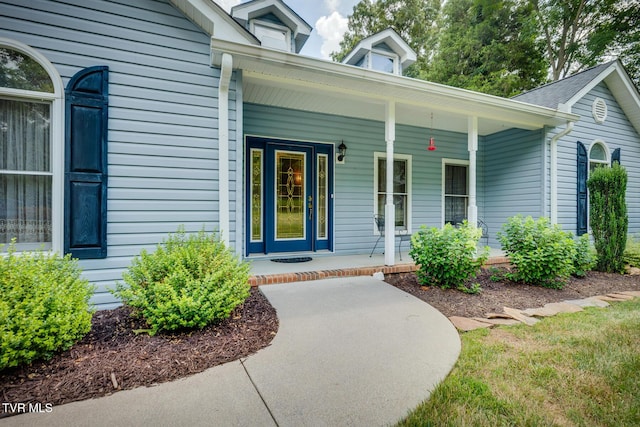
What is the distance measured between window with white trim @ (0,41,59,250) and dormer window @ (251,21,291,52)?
3605 millimetres

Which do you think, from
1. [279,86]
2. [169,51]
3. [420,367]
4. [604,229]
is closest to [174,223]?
[169,51]

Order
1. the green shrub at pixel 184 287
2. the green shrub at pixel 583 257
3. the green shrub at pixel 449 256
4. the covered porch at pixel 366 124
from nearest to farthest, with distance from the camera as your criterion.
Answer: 1. the green shrub at pixel 184 287
2. the green shrub at pixel 449 256
3. the covered porch at pixel 366 124
4. the green shrub at pixel 583 257

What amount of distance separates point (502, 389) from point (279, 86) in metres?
3.87

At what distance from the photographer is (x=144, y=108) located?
10.6 feet

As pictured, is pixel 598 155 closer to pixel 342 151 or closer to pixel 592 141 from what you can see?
pixel 592 141

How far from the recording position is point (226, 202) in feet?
11.4

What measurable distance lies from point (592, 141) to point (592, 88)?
1138mm

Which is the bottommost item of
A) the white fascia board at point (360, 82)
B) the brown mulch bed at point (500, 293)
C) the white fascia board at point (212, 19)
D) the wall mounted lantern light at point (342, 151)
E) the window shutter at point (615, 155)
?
the brown mulch bed at point (500, 293)

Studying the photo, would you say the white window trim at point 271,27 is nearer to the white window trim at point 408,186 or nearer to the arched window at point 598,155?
the white window trim at point 408,186

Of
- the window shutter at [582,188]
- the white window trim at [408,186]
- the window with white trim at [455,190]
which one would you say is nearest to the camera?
the white window trim at [408,186]

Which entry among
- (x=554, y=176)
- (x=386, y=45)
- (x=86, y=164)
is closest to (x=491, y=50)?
(x=386, y=45)

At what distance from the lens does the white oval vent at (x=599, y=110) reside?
6617mm

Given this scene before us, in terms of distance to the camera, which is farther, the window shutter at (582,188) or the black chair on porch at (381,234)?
the window shutter at (582,188)

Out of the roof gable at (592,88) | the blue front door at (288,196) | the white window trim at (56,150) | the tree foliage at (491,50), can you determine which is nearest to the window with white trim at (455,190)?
the roof gable at (592,88)
